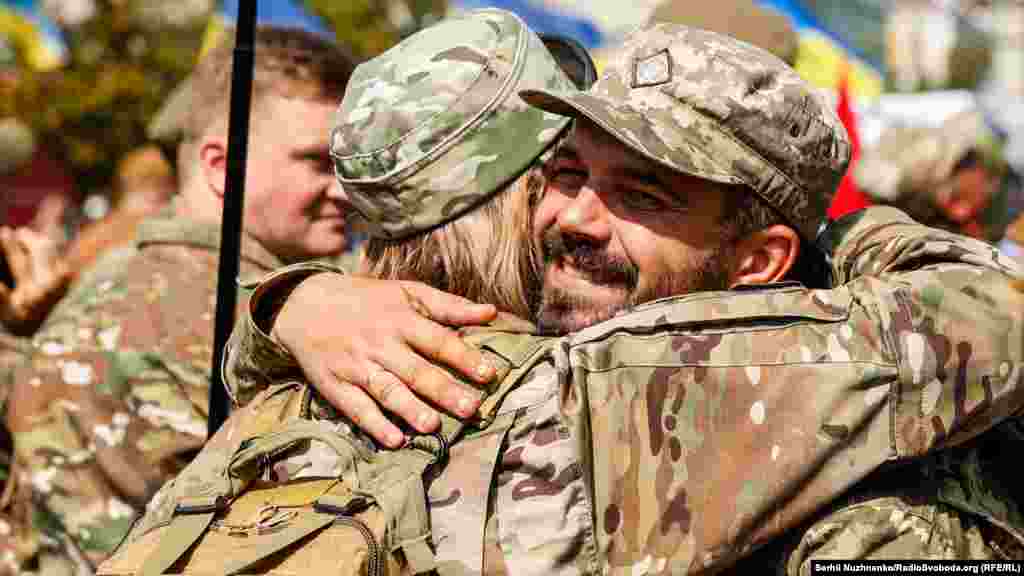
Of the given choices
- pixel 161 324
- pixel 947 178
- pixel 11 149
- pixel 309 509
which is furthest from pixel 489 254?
pixel 11 149

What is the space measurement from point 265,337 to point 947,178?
3.65 meters

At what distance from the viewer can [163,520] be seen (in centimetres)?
234

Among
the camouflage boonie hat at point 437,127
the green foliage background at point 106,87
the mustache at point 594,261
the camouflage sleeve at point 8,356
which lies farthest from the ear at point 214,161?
the green foliage background at point 106,87

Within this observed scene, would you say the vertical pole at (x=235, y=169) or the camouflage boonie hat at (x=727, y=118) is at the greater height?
the camouflage boonie hat at (x=727, y=118)

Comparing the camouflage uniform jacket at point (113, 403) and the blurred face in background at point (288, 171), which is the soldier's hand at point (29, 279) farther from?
the blurred face in background at point (288, 171)

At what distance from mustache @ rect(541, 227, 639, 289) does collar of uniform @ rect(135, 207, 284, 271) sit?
78.1 inches

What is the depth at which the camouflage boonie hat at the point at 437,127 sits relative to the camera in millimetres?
2559

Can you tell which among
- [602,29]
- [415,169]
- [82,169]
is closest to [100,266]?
[415,169]

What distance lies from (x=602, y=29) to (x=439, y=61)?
6.93 metres

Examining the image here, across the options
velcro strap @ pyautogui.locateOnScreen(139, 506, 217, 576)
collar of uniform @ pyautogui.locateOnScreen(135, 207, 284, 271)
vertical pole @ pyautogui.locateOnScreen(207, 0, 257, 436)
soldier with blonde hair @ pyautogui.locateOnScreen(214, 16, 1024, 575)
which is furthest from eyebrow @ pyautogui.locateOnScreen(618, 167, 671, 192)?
collar of uniform @ pyautogui.locateOnScreen(135, 207, 284, 271)

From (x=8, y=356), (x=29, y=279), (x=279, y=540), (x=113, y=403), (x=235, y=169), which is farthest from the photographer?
(x=29, y=279)

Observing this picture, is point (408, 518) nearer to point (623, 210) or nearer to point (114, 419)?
point (623, 210)

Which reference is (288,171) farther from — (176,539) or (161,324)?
(176,539)

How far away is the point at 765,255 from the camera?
257 cm
